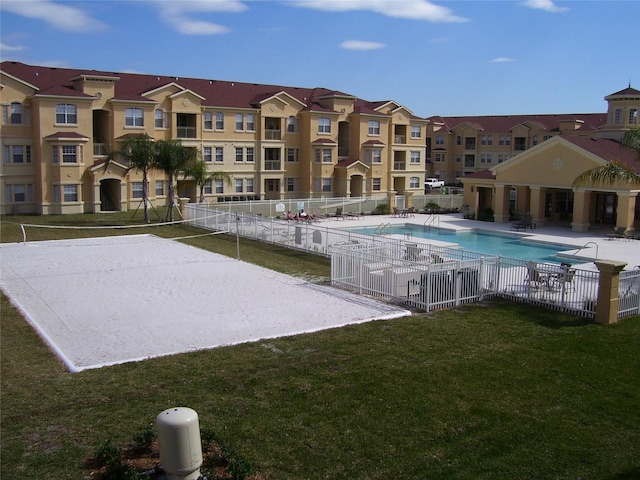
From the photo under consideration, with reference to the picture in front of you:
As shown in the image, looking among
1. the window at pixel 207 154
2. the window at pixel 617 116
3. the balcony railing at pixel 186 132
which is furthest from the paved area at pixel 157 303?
the window at pixel 617 116

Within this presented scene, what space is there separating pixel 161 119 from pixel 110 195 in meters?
6.93

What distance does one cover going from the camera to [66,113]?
1695 inches

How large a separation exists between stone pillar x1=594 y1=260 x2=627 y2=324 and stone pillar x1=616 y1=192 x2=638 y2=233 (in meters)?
21.7

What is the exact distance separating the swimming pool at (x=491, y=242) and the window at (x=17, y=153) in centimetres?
2230

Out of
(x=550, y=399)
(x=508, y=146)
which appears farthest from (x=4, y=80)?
(x=508, y=146)

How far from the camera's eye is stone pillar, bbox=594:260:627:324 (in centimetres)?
1656

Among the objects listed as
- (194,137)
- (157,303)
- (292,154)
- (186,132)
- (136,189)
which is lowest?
(157,303)

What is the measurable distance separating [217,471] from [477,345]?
7856mm

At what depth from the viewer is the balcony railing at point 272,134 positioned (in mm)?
54656

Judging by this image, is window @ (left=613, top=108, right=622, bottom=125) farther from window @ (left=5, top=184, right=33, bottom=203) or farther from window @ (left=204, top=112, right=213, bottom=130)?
window @ (left=5, top=184, right=33, bottom=203)

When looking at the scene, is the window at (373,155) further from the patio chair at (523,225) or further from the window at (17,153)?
the window at (17,153)

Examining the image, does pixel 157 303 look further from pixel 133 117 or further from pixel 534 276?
pixel 133 117

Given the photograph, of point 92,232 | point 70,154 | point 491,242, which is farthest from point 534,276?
point 70,154

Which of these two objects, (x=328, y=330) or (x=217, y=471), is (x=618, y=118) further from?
(x=217, y=471)
